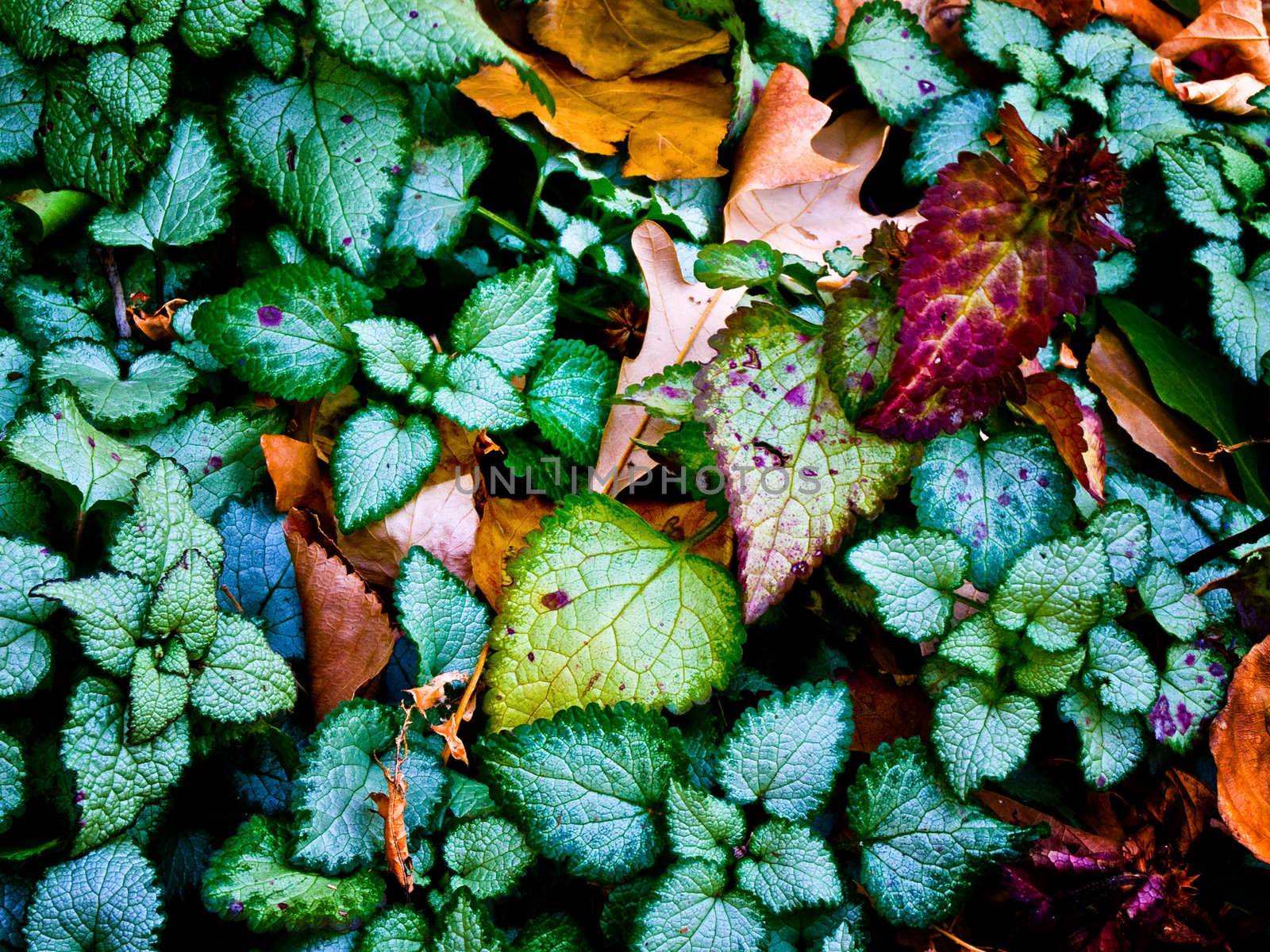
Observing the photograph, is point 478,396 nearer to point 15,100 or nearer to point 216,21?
point 216,21

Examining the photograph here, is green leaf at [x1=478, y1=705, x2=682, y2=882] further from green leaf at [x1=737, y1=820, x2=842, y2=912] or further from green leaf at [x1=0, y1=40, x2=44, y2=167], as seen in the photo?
green leaf at [x1=0, y1=40, x2=44, y2=167]

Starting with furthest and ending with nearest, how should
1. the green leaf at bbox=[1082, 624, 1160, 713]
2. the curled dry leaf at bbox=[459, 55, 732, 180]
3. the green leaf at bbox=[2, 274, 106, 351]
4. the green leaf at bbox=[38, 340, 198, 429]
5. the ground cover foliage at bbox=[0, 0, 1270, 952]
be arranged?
the curled dry leaf at bbox=[459, 55, 732, 180] → the green leaf at bbox=[2, 274, 106, 351] → the green leaf at bbox=[38, 340, 198, 429] → the green leaf at bbox=[1082, 624, 1160, 713] → the ground cover foliage at bbox=[0, 0, 1270, 952]

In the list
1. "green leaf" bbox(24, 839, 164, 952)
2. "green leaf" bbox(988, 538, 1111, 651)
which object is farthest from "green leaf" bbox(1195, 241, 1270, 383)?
"green leaf" bbox(24, 839, 164, 952)

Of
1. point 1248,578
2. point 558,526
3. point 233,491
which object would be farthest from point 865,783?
point 233,491

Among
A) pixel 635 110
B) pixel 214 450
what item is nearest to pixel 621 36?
pixel 635 110

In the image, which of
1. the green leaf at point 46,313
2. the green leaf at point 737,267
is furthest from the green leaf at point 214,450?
the green leaf at point 737,267
